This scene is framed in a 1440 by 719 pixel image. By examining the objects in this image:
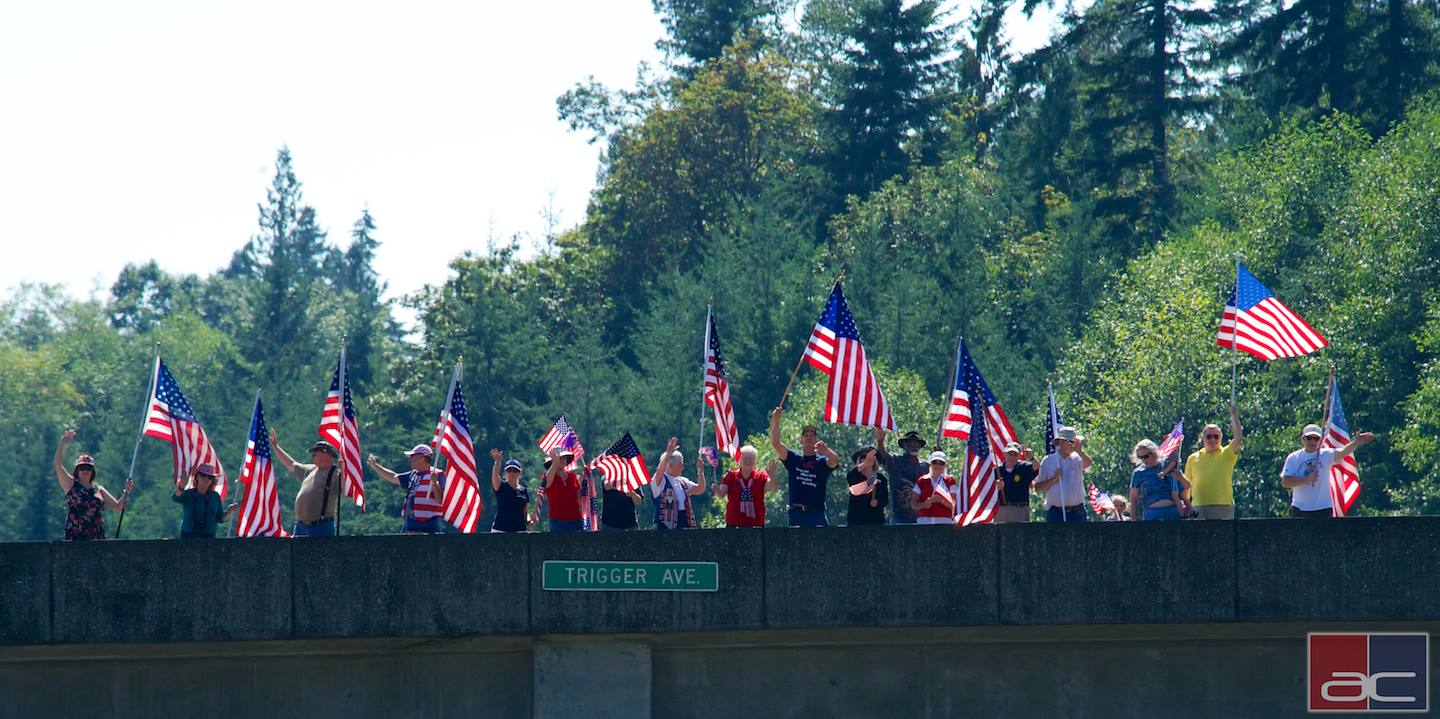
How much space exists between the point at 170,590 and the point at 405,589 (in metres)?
1.99

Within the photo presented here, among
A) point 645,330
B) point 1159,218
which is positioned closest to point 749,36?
point 645,330

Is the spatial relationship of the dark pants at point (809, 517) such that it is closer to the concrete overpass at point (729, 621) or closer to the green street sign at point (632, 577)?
the concrete overpass at point (729, 621)

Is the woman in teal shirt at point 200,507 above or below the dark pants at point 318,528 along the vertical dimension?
above

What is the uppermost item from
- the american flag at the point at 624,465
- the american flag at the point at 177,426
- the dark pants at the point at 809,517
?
the american flag at the point at 177,426

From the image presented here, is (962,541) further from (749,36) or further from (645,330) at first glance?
(749,36)

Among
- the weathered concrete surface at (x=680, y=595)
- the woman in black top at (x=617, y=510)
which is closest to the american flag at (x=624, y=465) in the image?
the woman in black top at (x=617, y=510)

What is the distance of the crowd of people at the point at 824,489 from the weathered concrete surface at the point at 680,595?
2.36 feet

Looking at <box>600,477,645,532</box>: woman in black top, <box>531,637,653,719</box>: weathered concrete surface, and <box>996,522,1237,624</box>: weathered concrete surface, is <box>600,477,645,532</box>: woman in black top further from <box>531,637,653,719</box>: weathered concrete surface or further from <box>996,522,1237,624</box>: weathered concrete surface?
<box>996,522,1237,624</box>: weathered concrete surface

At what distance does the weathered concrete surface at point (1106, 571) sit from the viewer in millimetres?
16719

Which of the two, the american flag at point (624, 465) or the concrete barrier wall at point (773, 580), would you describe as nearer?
the concrete barrier wall at point (773, 580)

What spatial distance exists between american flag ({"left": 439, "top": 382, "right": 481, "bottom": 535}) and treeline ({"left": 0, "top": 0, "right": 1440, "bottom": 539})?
19.3 meters

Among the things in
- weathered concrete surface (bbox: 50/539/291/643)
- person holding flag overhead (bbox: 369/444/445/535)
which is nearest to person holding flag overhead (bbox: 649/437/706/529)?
person holding flag overhead (bbox: 369/444/445/535)

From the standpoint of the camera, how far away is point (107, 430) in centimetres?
9194

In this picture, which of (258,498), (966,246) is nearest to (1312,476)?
(258,498)
